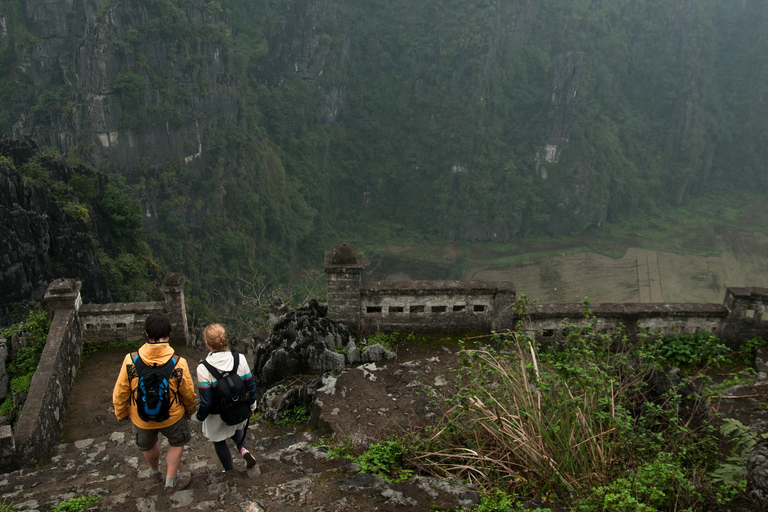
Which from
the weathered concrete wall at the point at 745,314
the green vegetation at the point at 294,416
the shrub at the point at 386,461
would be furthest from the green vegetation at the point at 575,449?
the weathered concrete wall at the point at 745,314

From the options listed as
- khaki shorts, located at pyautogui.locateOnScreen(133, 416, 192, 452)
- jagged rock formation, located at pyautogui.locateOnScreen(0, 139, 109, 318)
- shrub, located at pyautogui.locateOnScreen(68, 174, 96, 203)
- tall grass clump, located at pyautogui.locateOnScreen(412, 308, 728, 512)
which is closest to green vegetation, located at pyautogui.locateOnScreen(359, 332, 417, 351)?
tall grass clump, located at pyautogui.locateOnScreen(412, 308, 728, 512)

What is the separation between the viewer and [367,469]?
205 inches

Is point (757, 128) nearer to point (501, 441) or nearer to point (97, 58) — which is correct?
point (97, 58)

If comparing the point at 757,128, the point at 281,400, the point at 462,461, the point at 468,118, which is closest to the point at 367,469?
the point at 462,461

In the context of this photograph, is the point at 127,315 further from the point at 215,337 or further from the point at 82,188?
the point at 82,188

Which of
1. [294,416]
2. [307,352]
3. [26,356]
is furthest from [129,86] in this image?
[294,416]

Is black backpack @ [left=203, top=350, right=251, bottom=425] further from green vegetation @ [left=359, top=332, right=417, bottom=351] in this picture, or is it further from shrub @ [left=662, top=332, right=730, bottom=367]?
shrub @ [left=662, top=332, right=730, bottom=367]

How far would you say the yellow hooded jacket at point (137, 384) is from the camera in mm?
4734

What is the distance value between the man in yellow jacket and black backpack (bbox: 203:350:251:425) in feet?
0.74

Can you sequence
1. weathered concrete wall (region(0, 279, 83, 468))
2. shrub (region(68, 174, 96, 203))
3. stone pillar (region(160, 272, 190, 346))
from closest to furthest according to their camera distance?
weathered concrete wall (region(0, 279, 83, 468)) < stone pillar (region(160, 272, 190, 346)) < shrub (region(68, 174, 96, 203))

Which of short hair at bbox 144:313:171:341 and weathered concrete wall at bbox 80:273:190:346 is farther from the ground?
short hair at bbox 144:313:171:341

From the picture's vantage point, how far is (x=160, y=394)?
4.76 m

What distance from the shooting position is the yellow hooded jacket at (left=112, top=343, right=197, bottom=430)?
186 inches

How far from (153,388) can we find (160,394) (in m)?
0.08
